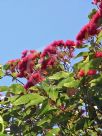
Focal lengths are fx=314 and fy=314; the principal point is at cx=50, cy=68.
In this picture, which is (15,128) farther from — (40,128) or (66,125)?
(66,125)

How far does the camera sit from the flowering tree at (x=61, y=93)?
358 centimetres

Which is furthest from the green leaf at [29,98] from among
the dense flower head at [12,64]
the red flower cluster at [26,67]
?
the dense flower head at [12,64]

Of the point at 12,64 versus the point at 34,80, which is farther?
the point at 12,64

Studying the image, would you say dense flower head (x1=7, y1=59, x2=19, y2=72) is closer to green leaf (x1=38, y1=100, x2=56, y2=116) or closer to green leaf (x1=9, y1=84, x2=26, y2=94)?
green leaf (x1=9, y1=84, x2=26, y2=94)

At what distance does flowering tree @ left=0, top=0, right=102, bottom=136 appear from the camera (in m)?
3.58

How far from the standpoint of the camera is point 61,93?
408cm

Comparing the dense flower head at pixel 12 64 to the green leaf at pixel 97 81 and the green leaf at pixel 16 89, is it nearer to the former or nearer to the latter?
the green leaf at pixel 16 89

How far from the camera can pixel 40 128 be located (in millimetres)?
4453

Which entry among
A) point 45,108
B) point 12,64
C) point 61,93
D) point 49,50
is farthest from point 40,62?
point 45,108

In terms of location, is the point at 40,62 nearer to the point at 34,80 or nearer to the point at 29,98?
the point at 34,80

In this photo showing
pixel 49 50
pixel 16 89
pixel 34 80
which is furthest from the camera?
pixel 49 50

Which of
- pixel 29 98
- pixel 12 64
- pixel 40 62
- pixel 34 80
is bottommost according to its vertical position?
pixel 29 98

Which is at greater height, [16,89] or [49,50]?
[49,50]

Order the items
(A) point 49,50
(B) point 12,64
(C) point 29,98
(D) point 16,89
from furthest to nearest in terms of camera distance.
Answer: (B) point 12,64 → (A) point 49,50 → (D) point 16,89 → (C) point 29,98
